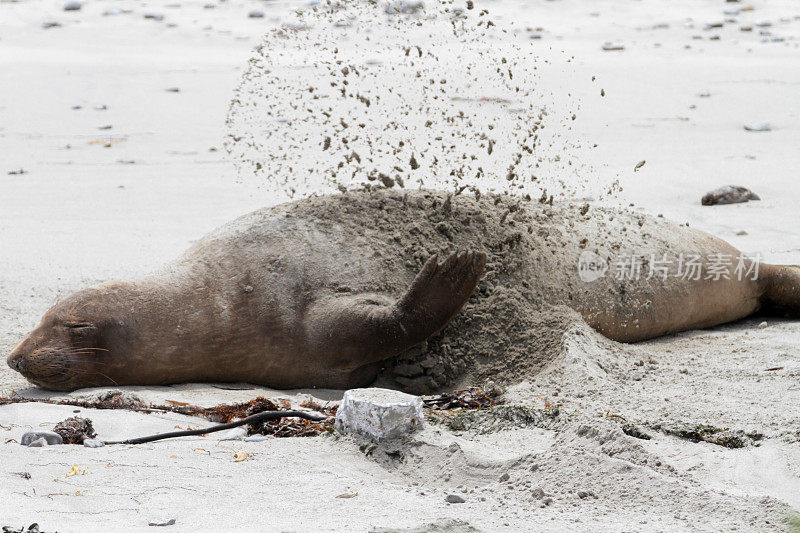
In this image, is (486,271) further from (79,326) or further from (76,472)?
(76,472)

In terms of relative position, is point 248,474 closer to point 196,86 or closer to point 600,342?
point 600,342

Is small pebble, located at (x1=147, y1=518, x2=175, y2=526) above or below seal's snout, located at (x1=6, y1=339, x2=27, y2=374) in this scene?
above

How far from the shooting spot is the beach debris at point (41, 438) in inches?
132

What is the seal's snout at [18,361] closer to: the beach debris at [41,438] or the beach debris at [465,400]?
the beach debris at [41,438]

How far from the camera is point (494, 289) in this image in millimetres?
4902

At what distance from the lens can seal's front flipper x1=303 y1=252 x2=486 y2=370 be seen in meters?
4.35

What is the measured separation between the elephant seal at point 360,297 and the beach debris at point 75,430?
36.0 inches

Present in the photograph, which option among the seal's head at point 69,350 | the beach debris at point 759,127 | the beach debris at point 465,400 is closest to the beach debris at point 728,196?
the beach debris at point 759,127

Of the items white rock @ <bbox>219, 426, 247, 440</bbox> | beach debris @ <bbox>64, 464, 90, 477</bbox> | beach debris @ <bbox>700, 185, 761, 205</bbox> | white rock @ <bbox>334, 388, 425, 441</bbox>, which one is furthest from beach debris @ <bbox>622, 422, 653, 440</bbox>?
beach debris @ <bbox>700, 185, 761, 205</bbox>

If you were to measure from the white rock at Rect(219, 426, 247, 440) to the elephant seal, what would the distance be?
1030 millimetres

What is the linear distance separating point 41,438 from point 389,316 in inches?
69.0

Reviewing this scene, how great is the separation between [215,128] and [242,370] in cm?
533

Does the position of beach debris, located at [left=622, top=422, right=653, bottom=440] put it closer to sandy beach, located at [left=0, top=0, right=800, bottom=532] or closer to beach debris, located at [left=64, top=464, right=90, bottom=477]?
sandy beach, located at [left=0, top=0, right=800, bottom=532]

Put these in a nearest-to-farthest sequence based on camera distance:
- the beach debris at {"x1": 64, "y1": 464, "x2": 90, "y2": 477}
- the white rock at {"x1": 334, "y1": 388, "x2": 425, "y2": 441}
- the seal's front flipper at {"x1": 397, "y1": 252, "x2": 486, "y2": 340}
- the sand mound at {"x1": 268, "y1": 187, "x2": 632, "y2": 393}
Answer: the beach debris at {"x1": 64, "y1": 464, "x2": 90, "y2": 477} → the white rock at {"x1": 334, "y1": 388, "x2": 425, "y2": 441} → the seal's front flipper at {"x1": 397, "y1": 252, "x2": 486, "y2": 340} → the sand mound at {"x1": 268, "y1": 187, "x2": 632, "y2": 393}
